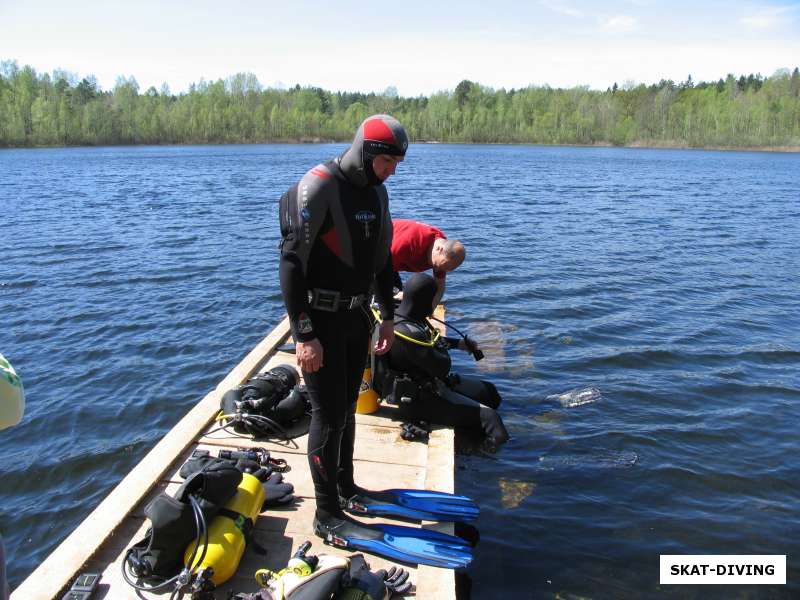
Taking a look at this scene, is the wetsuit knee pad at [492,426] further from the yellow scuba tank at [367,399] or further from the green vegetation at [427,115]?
the green vegetation at [427,115]

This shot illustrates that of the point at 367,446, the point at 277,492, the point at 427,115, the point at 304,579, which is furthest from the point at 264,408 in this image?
the point at 427,115

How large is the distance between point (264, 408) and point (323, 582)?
7.83 feet

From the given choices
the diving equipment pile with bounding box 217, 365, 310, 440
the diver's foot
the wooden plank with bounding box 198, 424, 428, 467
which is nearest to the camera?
the diver's foot

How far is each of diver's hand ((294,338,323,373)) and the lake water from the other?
2.42 metres

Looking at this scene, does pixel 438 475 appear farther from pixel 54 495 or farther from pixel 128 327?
pixel 128 327

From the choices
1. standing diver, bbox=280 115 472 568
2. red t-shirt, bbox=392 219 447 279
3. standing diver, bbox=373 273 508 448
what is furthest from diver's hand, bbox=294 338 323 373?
red t-shirt, bbox=392 219 447 279

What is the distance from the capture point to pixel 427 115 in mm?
133375

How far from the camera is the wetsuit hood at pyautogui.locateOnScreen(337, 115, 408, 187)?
3.59 meters

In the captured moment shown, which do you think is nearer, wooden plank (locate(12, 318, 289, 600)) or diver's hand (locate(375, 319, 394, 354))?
wooden plank (locate(12, 318, 289, 600))

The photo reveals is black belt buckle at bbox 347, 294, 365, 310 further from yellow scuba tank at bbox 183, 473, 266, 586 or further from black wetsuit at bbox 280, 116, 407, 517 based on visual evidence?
yellow scuba tank at bbox 183, 473, 266, 586

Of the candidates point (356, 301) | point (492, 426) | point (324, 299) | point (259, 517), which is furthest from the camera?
point (492, 426)

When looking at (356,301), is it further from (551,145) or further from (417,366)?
(551,145)

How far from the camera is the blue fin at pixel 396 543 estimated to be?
3.90 metres

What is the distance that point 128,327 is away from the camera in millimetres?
11180
